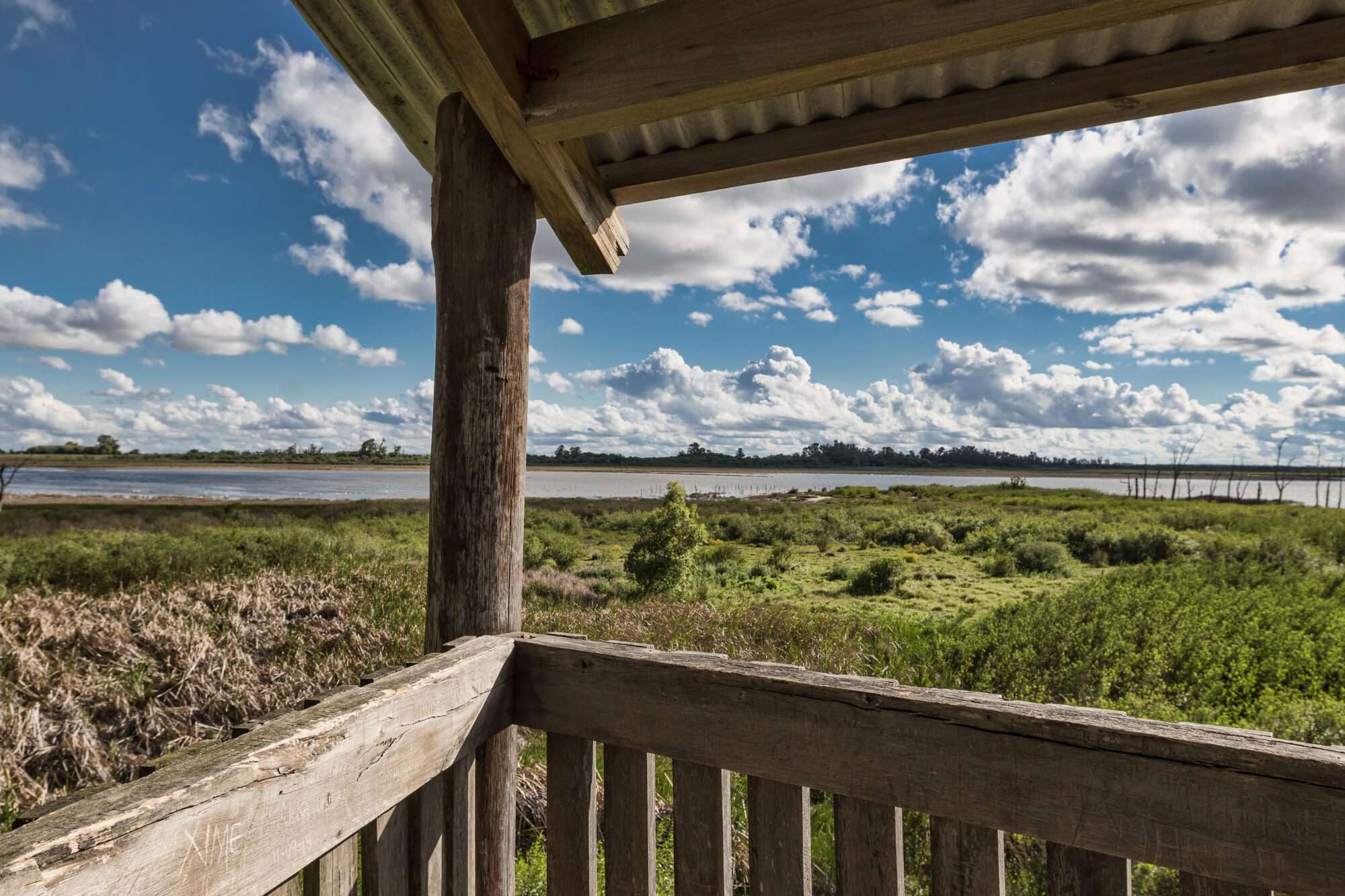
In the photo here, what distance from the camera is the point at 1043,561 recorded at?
434 inches

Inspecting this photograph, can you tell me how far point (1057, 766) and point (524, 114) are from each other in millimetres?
1502

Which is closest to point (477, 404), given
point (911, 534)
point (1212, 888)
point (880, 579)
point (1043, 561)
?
point (1212, 888)

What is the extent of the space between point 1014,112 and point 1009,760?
1.36 metres

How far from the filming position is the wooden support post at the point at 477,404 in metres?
1.39

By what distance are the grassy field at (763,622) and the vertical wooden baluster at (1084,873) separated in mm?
2231

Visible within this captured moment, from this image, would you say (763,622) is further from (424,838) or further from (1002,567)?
(1002,567)

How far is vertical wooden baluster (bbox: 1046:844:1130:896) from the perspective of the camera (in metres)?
0.87

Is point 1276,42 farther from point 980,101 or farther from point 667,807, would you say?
point 667,807

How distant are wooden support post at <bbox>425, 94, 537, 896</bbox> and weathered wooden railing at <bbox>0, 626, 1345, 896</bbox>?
0.15 m

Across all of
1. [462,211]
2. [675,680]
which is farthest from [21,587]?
[675,680]

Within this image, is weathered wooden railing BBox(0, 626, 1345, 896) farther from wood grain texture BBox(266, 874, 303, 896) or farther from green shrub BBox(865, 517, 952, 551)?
green shrub BBox(865, 517, 952, 551)

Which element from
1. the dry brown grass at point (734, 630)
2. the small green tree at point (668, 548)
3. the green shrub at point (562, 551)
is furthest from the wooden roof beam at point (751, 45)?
the green shrub at point (562, 551)

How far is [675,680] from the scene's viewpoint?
112cm

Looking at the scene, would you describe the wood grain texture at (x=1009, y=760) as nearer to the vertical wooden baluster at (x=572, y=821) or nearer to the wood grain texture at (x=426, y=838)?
the vertical wooden baluster at (x=572, y=821)
